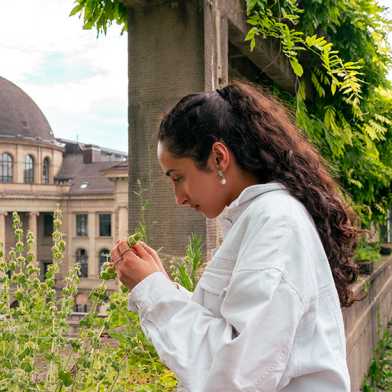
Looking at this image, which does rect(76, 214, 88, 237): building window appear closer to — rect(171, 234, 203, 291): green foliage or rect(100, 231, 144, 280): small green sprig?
rect(171, 234, 203, 291): green foliage

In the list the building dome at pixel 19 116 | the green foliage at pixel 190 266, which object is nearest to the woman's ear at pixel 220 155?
the green foliage at pixel 190 266

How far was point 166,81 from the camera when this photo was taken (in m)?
2.86

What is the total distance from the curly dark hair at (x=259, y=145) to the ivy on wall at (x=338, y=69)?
1.93 meters

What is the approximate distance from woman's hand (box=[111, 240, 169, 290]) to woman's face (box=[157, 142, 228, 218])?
0.48ft

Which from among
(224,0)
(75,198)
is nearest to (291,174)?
(224,0)

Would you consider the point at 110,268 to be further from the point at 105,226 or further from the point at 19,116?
the point at 105,226

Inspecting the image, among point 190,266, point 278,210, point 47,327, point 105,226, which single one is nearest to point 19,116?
point 105,226

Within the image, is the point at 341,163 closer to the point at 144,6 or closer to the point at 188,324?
the point at 144,6

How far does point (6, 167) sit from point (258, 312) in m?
33.4

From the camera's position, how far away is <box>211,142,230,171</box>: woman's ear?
3.89ft

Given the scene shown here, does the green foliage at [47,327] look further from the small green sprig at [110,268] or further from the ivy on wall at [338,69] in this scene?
the ivy on wall at [338,69]

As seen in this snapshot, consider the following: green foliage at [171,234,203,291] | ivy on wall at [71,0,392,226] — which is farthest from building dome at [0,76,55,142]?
green foliage at [171,234,203,291]

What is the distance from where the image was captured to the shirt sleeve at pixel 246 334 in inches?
37.9

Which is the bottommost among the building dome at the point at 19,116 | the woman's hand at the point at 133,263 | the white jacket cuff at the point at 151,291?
the white jacket cuff at the point at 151,291
